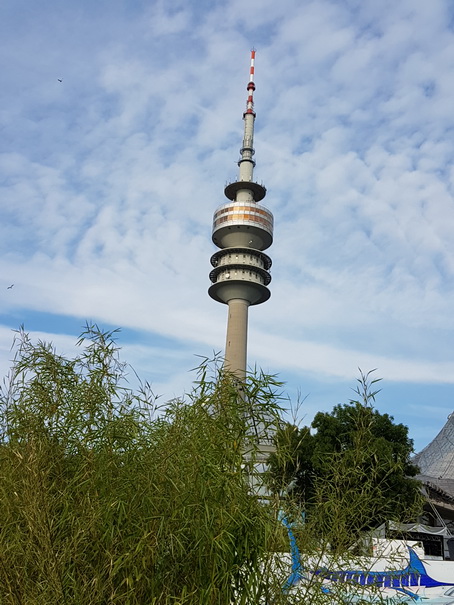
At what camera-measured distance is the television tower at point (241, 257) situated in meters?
55.1

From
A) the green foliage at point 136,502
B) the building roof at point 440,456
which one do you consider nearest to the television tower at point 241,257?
the building roof at point 440,456

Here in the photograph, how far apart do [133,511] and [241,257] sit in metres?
52.2

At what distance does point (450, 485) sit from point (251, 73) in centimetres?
4494

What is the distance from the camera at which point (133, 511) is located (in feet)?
13.7

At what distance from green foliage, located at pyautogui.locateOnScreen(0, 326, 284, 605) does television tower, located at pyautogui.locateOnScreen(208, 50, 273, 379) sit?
158ft

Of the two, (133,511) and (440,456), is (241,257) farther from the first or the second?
(133,511)

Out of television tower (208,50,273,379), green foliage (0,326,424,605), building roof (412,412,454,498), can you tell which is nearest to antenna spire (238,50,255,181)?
television tower (208,50,273,379)

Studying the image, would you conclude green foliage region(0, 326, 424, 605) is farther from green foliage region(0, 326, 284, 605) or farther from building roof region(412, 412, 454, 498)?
building roof region(412, 412, 454, 498)

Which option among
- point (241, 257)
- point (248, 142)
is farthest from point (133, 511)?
point (248, 142)

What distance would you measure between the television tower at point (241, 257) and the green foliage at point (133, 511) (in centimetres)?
4809

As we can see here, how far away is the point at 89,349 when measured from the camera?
5316 millimetres

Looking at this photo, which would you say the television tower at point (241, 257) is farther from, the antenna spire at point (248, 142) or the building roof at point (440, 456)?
the building roof at point (440, 456)

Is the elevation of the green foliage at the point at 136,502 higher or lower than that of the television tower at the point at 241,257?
lower

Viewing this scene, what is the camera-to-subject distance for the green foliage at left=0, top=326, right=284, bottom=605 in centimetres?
401
